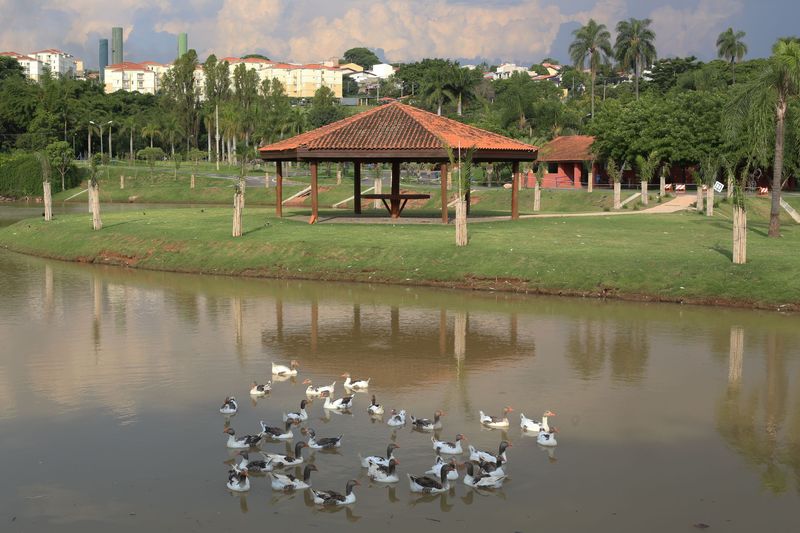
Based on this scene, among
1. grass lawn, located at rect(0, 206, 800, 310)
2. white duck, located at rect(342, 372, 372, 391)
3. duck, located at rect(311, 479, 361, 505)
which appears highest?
grass lawn, located at rect(0, 206, 800, 310)

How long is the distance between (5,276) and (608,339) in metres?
24.4

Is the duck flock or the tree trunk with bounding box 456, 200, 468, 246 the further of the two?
the tree trunk with bounding box 456, 200, 468, 246

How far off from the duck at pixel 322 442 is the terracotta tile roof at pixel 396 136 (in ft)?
87.4

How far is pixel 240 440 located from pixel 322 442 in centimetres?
135

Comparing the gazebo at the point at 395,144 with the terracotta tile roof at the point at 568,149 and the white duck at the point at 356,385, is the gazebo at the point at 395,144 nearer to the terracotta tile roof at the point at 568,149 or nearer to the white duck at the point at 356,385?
the white duck at the point at 356,385

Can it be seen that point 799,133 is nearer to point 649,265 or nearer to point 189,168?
point 649,265

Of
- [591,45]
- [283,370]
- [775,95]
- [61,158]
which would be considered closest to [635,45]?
[591,45]

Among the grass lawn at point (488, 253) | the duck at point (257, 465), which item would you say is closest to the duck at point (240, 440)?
the duck at point (257, 465)

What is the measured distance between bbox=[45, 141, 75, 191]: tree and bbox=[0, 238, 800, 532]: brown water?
67.9 m

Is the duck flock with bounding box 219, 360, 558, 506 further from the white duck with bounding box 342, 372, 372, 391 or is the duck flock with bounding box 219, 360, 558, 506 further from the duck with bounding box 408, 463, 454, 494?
the white duck with bounding box 342, 372, 372, 391

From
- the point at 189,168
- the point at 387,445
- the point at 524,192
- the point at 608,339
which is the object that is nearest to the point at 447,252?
the point at 608,339

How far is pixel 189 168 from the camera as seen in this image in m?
111

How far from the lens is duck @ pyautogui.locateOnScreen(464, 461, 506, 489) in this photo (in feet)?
46.2

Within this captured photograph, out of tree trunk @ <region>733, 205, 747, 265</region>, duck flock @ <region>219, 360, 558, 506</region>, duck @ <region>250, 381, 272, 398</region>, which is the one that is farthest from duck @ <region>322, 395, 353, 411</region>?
tree trunk @ <region>733, 205, 747, 265</region>
